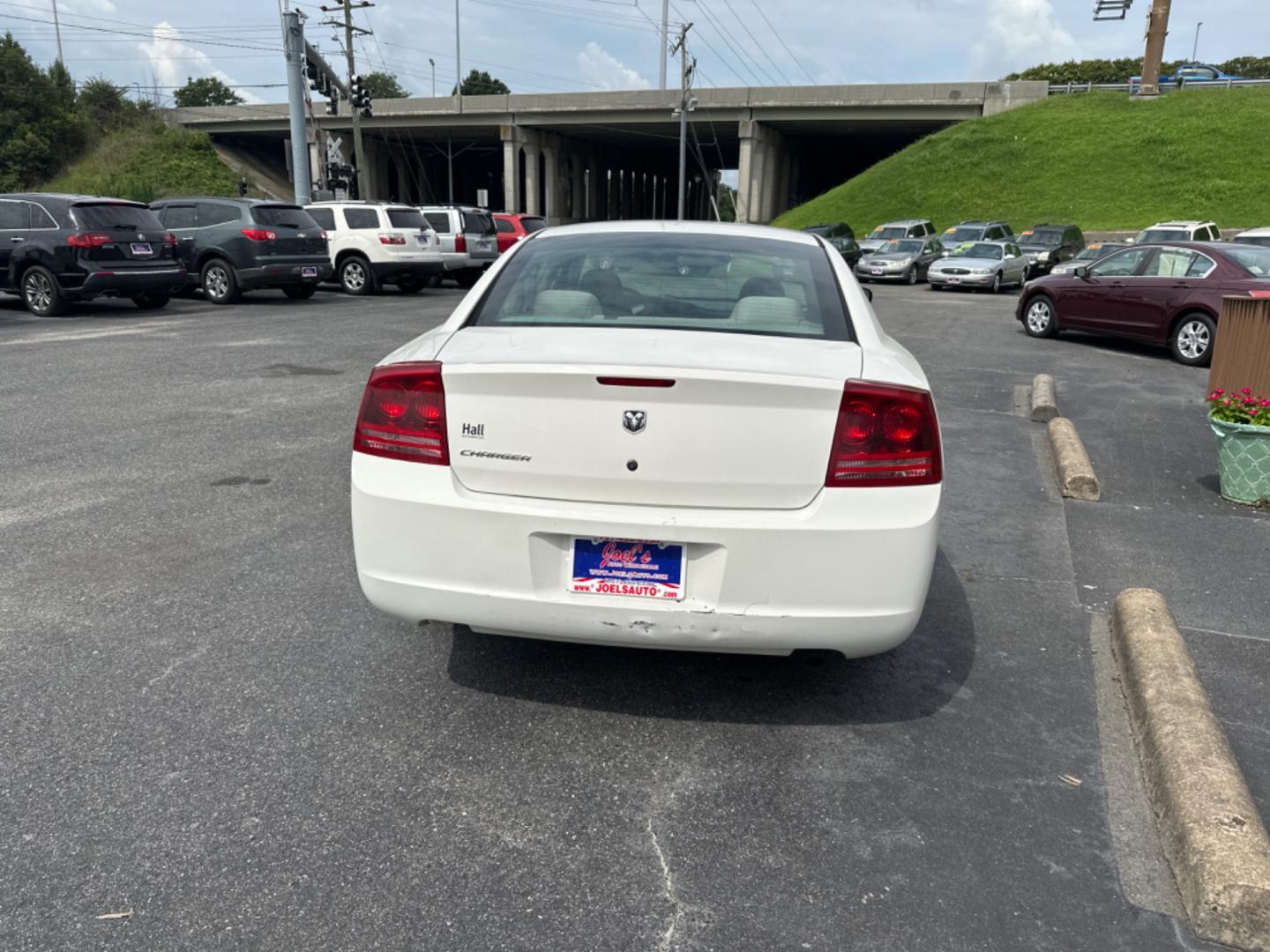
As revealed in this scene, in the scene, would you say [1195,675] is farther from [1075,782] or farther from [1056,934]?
[1056,934]

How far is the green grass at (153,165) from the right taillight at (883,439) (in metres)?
57.0

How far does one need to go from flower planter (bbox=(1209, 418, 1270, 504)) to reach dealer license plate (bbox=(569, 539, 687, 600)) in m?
4.90

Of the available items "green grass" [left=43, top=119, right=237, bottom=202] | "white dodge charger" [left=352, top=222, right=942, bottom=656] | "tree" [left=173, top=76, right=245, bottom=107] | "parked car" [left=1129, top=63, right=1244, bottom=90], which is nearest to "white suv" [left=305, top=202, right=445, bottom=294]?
"white dodge charger" [left=352, top=222, right=942, bottom=656]

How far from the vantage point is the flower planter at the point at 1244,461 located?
618cm

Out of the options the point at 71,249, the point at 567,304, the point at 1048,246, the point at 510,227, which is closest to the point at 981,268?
the point at 1048,246

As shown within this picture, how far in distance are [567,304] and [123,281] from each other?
1341cm

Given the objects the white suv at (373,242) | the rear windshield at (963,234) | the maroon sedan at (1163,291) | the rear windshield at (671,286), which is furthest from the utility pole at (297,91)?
the rear windshield at (671,286)

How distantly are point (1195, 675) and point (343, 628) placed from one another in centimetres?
321

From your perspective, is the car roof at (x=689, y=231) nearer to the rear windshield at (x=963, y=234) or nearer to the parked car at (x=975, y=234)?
the parked car at (x=975, y=234)

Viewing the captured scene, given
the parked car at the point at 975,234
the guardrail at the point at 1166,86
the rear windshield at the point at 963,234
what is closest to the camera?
the parked car at the point at 975,234

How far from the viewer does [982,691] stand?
12.2 feet

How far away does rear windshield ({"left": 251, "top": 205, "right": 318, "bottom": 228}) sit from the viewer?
55.5ft

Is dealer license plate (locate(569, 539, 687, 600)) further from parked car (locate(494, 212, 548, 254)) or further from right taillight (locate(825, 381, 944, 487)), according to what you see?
parked car (locate(494, 212, 548, 254))

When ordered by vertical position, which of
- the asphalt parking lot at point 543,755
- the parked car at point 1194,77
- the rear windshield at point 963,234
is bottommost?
the asphalt parking lot at point 543,755
